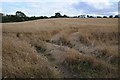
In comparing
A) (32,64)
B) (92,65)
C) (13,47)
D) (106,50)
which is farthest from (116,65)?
(13,47)

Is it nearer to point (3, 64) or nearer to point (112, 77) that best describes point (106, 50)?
point (112, 77)

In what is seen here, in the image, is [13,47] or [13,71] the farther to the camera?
[13,47]

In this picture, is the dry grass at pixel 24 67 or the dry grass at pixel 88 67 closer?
the dry grass at pixel 24 67

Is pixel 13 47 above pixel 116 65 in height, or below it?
above

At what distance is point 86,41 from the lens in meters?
18.0

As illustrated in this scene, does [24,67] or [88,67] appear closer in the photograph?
[24,67]

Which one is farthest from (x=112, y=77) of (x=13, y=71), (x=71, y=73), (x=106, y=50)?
(x=106, y=50)

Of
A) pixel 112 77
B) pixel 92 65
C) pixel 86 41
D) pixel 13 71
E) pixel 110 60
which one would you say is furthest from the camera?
pixel 86 41

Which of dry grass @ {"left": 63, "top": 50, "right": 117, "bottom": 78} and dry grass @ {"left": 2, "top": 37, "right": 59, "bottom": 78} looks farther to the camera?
dry grass @ {"left": 63, "top": 50, "right": 117, "bottom": 78}

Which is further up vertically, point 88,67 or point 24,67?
point 24,67

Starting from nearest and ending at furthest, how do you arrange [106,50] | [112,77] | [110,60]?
[112,77]
[110,60]
[106,50]

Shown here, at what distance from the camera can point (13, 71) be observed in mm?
7551

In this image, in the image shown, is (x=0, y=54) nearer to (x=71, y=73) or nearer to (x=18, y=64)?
(x=18, y=64)

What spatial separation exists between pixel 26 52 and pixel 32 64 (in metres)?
1.37
